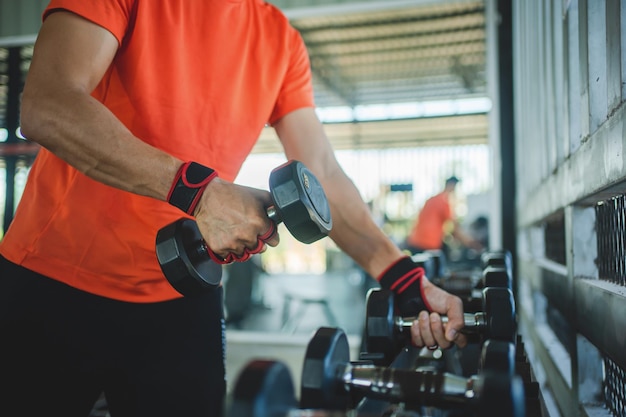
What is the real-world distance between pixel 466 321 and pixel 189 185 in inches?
24.3

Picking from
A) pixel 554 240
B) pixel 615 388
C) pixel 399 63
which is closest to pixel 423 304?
pixel 615 388

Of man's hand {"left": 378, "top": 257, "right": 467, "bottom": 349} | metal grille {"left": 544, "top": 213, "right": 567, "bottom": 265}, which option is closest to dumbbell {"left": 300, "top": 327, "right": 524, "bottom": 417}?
man's hand {"left": 378, "top": 257, "right": 467, "bottom": 349}

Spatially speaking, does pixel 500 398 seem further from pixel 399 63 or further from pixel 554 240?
pixel 399 63

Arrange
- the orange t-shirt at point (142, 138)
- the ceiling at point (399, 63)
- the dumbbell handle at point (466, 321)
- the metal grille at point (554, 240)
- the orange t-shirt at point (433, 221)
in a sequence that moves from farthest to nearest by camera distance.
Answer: the ceiling at point (399, 63), the orange t-shirt at point (433, 221), the metal grille at point (554, 240), the orange t-shirt at point (142, 138), the dumbbell handle at point (466, 321)

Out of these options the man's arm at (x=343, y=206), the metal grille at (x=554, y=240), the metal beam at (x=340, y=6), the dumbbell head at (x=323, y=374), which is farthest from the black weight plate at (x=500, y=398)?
the metal beam at (x=340, y=6)

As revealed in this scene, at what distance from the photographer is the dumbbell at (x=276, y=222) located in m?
0.82

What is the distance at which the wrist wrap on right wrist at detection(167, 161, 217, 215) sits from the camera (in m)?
0.91

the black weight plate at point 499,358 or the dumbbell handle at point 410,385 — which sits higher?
the black weight plate at point 499,358

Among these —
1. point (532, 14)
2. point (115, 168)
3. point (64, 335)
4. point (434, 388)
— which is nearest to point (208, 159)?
point (115, 168)

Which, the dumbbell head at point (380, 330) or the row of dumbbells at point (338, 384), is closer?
the row of dumbbells at point (338, 384)

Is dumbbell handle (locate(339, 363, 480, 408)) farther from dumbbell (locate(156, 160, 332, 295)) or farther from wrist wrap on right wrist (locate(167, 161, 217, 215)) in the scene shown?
wrist wrap on right wrist (locate(167, 161, 217, 215))

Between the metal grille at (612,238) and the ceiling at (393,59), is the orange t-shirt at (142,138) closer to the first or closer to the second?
the metal grille at (612,238)

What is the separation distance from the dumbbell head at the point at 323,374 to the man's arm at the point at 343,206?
571 millimetres

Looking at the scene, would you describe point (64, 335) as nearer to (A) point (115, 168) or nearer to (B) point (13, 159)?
(A) point (115, 168)
